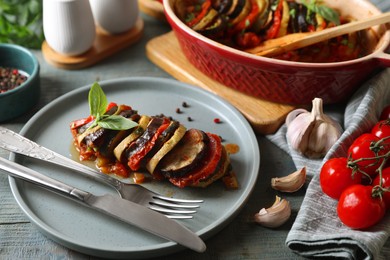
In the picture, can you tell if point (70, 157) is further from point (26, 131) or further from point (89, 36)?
point (89, 36)

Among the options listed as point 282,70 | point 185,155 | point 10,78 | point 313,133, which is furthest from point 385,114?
point 10,78

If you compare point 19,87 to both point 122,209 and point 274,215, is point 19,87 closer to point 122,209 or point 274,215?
point 122,209

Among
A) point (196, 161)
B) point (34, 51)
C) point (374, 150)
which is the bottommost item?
point (34, 51)

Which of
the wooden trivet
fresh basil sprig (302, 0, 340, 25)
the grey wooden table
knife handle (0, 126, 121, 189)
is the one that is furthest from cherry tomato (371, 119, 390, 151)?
the wooden trivet

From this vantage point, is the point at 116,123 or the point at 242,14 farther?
the point at 242,14

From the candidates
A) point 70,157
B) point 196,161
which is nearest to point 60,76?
point 70,157

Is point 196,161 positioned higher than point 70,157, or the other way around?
point 196,161

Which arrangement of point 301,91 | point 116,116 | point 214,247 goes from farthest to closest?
point 301,91 < point 116,116 < point 214,247
